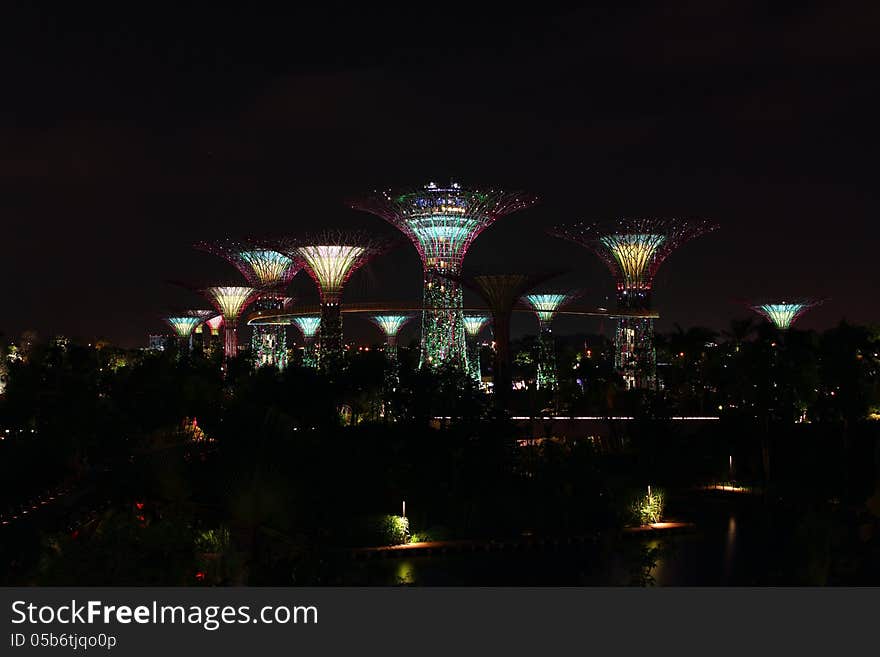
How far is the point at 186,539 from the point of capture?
1181 cm

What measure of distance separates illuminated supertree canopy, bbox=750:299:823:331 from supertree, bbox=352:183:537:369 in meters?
27.8

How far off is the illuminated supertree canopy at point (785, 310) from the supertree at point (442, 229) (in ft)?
91.3

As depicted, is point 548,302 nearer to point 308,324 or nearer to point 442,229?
point 308,324

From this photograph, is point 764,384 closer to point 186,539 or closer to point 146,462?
point 146,462

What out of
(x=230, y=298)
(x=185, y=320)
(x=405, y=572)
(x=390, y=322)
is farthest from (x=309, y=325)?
(x=405, y=572)

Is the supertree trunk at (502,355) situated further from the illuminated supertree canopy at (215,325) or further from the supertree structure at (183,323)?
the illuminated supertree canopy at (215,325)

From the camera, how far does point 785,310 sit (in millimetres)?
64438

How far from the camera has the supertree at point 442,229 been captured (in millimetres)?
42250

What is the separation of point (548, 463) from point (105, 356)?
49156mm

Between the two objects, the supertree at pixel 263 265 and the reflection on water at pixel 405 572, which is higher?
the supertree at pixel 263 265

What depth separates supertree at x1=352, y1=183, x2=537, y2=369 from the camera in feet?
139

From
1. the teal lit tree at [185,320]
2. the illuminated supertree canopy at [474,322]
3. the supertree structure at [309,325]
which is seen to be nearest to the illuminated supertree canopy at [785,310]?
the illuminated supertree canopy at [474,322]
